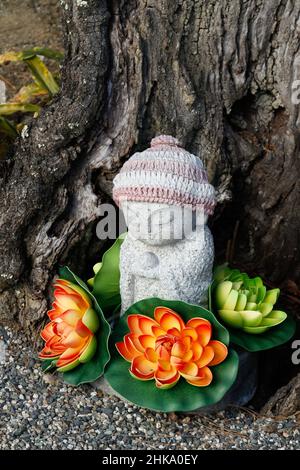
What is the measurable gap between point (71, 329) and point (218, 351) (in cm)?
45

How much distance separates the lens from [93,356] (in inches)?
86.3

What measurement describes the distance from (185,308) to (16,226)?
2.27 feet

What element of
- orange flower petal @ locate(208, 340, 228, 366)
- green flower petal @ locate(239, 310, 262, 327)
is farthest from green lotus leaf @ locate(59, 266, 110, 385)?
Answer: green flower petal @ locate(239, 310, 262, 327)

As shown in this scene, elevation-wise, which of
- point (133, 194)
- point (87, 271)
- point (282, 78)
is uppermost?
point (282, 78)

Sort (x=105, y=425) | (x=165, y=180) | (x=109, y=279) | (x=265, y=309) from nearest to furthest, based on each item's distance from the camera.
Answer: (x=165, y=180) < (x=105, y=425) < (x=265, y=309) < (x=109, y=279)

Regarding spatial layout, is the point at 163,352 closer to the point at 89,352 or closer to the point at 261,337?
the point at 89,352

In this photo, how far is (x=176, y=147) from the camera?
2.14 m

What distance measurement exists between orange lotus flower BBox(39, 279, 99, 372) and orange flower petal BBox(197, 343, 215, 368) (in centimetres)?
35

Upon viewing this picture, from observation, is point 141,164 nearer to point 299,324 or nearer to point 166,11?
point 166,11

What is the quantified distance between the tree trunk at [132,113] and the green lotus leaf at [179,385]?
479 millimetres

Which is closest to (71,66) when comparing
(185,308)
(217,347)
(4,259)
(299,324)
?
(4,259)

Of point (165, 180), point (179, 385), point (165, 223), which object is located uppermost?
point (165, 180)

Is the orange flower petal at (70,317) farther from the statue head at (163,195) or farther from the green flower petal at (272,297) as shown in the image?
the green flower petal at (272,297)

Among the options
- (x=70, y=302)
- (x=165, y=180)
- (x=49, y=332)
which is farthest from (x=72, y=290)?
(x=165, y=180)
